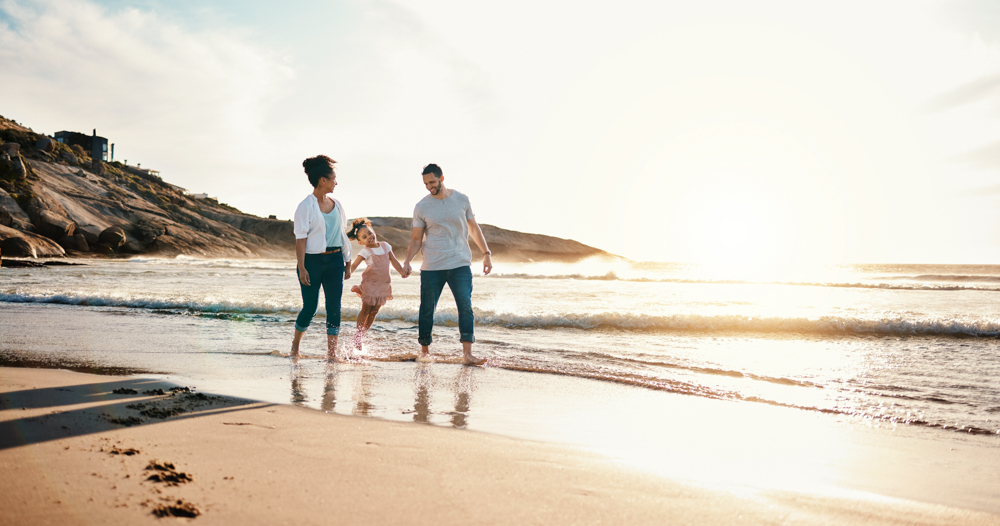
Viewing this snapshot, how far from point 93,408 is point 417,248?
2929mm

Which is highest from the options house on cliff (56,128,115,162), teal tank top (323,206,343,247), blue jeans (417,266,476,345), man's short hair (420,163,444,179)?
house on cliff (56,128,115,162)

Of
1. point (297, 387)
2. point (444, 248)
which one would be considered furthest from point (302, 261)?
point (297, 387)

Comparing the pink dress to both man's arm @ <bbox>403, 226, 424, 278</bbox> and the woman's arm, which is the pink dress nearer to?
man's arm @ <bbox>403, 226, 424, 278</bbox>

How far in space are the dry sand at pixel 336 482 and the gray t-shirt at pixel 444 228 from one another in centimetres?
260

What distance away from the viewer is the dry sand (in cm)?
145

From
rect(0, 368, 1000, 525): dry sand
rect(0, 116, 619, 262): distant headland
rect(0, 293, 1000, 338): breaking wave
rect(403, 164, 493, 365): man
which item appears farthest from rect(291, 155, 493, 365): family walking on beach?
rect(0, 116, 619, 262): distant headland

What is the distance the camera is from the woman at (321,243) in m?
4.49

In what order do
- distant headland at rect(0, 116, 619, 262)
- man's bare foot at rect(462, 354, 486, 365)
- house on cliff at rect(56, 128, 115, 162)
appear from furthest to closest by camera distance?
house on cliff at rect(56, 128, 115, 162), distant headland at rect(0, 116, 619, 262), man's bare foot at rect(462, 354, 486, 365)

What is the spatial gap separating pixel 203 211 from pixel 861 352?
55.5 meters

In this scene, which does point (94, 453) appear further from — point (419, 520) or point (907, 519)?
point (907, 519)

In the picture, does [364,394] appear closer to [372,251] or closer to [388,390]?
[388,390]

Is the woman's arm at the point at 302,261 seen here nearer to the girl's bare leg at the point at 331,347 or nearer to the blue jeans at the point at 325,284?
the blue jeans at the point at 325,284

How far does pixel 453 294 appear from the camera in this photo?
4992 millimetres

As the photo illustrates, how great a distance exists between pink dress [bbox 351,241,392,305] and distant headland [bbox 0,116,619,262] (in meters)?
27.4
